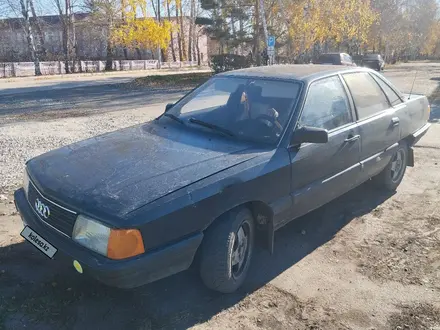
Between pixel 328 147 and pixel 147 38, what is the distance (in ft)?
142

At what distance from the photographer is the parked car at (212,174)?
7.93 ft

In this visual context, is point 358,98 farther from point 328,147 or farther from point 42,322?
point 42,322

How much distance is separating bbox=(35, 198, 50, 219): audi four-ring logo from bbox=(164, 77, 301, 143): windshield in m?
1.47

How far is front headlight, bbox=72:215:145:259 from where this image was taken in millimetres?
2316

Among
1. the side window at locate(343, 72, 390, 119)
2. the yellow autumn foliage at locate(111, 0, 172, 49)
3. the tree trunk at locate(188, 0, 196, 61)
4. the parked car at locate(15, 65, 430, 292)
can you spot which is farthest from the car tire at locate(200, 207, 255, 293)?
the tree trunk at locate(188, 0, 196, 61)

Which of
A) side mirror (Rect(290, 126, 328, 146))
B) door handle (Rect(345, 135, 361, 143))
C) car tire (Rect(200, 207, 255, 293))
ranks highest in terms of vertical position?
side mirror (Rect(290, 126, 328, 146))

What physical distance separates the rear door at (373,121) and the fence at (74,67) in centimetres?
2971

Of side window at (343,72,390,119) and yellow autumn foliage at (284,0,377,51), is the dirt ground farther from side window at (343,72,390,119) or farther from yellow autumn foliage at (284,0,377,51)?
yellow autumn foliage at (284,0,377,51)

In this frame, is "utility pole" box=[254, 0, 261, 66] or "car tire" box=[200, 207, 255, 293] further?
"utility pole" box=[254, 0, 261, 66]

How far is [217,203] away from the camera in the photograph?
2672 mm

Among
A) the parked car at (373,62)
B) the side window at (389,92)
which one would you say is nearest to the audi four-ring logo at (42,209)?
the side window at (389,92)

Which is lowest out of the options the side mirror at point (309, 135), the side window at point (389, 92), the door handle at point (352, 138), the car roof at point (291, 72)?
the door handle at point (352, 138)

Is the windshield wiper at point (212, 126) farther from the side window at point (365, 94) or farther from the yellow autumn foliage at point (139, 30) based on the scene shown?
the yellow autumn foliage at point (139, 30)

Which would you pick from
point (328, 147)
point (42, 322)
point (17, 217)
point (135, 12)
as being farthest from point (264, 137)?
point (135, 12)
